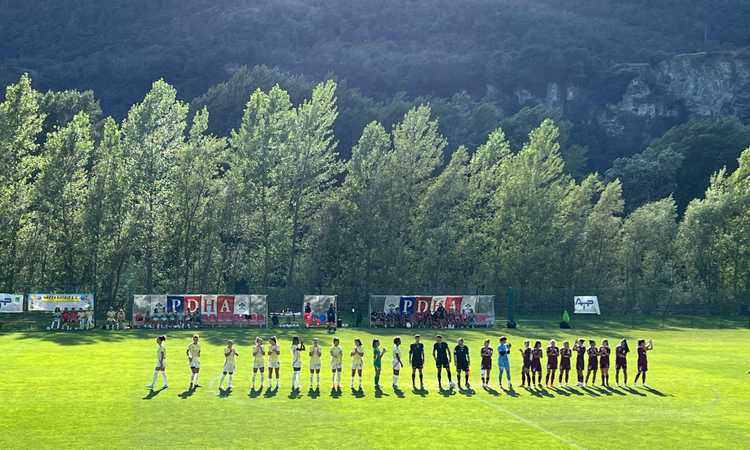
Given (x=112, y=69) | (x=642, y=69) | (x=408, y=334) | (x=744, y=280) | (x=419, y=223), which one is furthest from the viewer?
(x=642, y=69)

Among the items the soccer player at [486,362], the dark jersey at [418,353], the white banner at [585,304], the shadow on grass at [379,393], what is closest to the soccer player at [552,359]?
the soccer player at [486,362]

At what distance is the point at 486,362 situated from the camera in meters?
32.8

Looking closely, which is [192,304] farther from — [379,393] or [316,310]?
[379,393]

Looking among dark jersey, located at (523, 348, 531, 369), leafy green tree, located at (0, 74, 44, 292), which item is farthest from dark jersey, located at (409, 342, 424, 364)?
leafy green tree, located at (0, 74, 44, 292)

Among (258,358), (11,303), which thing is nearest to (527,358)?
(258,358)

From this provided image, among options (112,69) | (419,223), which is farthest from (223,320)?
(112,69)

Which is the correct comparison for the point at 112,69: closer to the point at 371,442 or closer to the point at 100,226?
the point at 100,226

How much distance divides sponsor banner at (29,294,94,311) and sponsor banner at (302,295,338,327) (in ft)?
50.6

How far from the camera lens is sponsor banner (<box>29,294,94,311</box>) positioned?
59.1 metres

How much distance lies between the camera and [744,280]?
8800 cm

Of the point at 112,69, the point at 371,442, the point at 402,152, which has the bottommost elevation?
the point at 371,442

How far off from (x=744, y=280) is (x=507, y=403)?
222 ft

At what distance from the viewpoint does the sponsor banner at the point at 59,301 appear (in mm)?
59094

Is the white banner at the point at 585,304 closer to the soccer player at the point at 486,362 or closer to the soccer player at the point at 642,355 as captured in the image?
the soccer player at the point at 642,355
